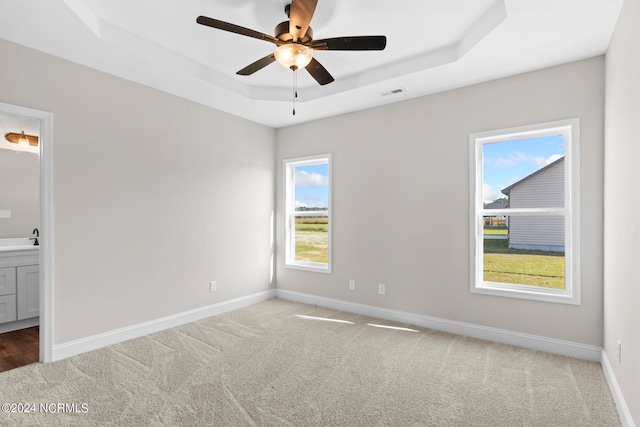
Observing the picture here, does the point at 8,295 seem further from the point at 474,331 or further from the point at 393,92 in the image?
the point at 474,331

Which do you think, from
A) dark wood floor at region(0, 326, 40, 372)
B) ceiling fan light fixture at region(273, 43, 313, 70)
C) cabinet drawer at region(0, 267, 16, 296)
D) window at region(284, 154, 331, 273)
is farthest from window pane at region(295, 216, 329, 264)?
cabinet drawer at region(0, 267, 16, 296)

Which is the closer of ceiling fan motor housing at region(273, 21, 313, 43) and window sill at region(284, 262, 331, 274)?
ceiling fan motor housing at region(273, 21, 313, 43)

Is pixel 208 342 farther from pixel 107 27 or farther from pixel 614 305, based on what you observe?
pixel 614 305

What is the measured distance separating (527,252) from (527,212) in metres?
0.41

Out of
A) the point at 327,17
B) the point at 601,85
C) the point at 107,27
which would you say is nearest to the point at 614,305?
the point at 601,85

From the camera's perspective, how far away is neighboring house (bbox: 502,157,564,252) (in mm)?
3170

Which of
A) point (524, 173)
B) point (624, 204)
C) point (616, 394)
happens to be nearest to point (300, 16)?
point (624, 204)

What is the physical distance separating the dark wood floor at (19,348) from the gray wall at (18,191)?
4.52ft

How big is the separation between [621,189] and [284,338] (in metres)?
3.06

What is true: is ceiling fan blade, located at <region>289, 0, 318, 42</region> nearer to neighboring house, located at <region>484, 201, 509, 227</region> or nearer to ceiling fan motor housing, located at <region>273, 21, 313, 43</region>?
ceiling fan motor housing, located at <region>273, 21, 313, 43</region>

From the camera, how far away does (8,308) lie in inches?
143

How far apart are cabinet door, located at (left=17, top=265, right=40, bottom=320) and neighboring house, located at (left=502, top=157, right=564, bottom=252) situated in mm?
5340

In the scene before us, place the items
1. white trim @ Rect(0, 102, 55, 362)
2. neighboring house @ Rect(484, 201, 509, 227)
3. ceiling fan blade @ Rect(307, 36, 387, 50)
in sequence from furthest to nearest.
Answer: neighboring house @ Rect(484, 201, 509, 227) < white trim @ Rect(0, 102, 55, 362) < ceiling fan blade @ Rect(307, 36, 387, 50)

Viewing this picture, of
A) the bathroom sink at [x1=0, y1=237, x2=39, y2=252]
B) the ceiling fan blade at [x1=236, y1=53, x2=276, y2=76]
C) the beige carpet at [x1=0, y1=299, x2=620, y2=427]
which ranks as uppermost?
the ceiling fan blade at [x1=236, y1=53, x2=276, y2=76]
